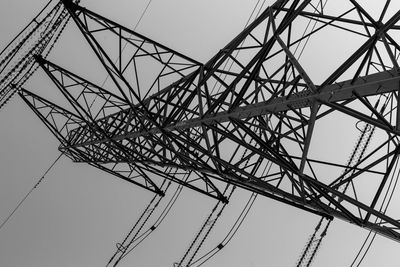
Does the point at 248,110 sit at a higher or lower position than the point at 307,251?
higher

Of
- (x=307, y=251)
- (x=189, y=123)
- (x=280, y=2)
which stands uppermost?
(x=280, y=2)

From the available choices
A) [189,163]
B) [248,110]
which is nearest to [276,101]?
[248,110]

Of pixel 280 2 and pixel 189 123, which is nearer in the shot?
pixel 280 2

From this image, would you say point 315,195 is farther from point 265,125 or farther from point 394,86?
point 394,86

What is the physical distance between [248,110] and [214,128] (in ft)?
3.80

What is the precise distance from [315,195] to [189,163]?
4550 mm

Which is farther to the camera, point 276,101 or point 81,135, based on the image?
point 81,135

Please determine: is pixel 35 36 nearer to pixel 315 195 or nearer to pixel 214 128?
pixel 214 128

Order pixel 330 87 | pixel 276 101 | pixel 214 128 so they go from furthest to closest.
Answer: pixel 214 128 < pixel 276 101 < pixel 330 87

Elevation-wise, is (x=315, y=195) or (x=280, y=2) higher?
(x=280, y=2)

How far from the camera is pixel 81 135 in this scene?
1878 cm

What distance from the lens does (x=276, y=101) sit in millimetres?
7098

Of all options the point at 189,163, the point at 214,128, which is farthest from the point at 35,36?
the point at 214,128

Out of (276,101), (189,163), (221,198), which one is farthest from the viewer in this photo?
(221,198)
